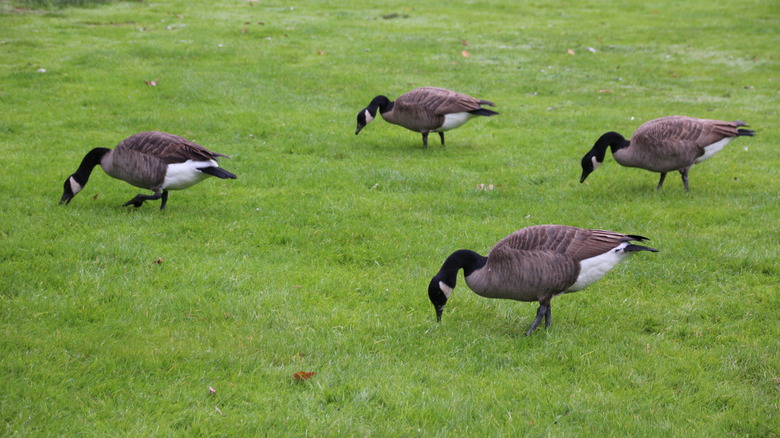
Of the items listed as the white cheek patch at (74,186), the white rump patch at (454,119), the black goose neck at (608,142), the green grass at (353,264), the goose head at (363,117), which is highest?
the black goose neck at (608,142)

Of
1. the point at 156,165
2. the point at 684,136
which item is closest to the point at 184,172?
the point at 156,165

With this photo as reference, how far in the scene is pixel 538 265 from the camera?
6.09 meters

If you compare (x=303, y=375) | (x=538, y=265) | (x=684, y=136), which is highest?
(x=684, y=136)

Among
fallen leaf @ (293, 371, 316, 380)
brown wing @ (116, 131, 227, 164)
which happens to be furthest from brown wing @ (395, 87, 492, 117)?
fallen leaf @ (293, 371, 316, 380)

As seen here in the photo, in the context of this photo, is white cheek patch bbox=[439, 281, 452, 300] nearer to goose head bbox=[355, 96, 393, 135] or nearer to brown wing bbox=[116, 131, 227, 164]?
brown wing bbox=[116, 131, 227, 164]

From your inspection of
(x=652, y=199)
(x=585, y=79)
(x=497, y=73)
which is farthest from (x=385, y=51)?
(x=652, y=199)

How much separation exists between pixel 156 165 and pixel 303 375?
15.6 feet

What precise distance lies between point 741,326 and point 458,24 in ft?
71.2

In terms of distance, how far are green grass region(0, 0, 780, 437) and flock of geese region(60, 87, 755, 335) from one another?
1.46 ft

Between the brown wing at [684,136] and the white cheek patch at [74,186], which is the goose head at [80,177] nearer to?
the white cheek patch at [74,186]

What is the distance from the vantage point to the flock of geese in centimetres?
614

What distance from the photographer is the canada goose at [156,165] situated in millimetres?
9000

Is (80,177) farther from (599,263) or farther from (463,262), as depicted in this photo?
(599,263)

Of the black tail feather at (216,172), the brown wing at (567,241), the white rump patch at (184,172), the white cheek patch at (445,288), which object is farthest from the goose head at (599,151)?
the white rump patch at (184,172)
